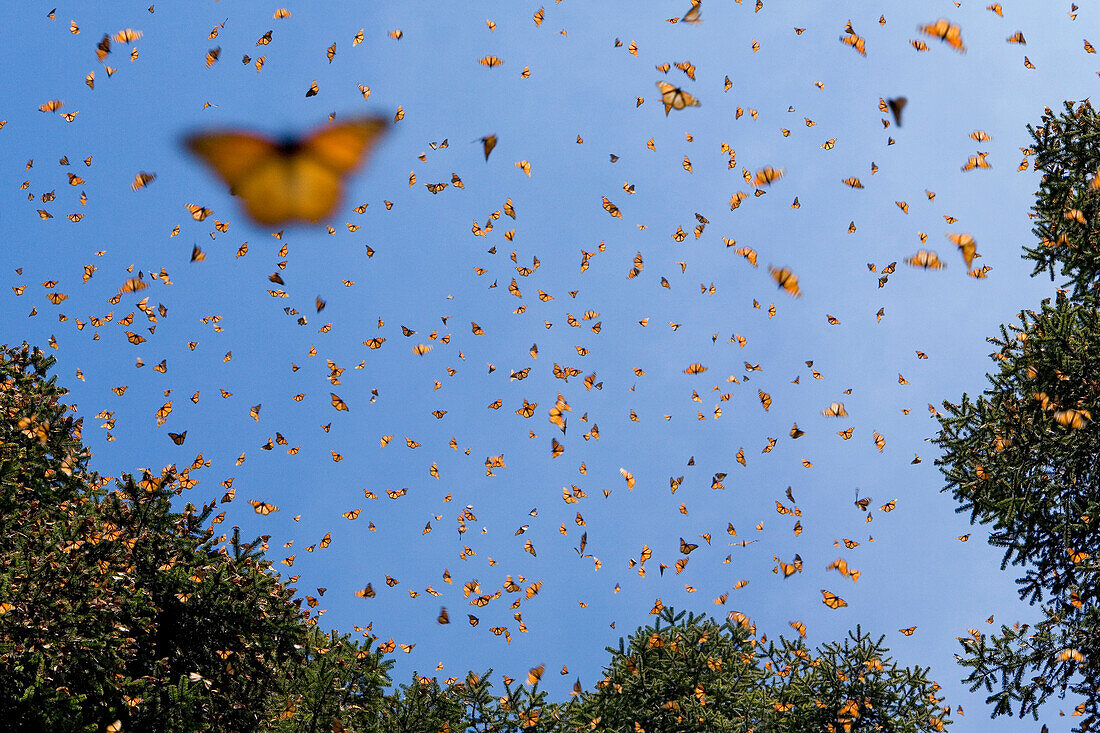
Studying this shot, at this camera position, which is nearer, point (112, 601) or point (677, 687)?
point (112, 601)

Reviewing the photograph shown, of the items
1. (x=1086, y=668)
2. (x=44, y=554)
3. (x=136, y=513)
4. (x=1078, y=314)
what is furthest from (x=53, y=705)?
(x=1078, y=314)

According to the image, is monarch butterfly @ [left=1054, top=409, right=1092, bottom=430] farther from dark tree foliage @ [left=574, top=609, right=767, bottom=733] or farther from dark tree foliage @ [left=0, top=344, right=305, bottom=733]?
dark tree foliage @ [left=0, top=344, right=305, bottom=733]

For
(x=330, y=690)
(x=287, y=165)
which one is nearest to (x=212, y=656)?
(x=330, y=690)

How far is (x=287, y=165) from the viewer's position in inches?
109

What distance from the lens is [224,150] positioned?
2596mm

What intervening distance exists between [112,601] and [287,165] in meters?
10.7

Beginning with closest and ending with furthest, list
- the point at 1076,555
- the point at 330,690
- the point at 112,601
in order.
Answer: the point at 112,601 → the point at 1076,555 → the point at 330,690

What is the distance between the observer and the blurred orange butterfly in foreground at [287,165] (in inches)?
102

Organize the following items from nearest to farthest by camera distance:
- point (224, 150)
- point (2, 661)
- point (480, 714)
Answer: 1. point (224, 150)
2. point (2, 661)
3. point (480, 714)

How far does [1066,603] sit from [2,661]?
16113 mm

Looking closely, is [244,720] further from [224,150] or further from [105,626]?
[224,150]

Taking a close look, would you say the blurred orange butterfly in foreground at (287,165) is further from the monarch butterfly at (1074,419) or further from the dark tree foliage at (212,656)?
the monarch butterfly at (1074,419)

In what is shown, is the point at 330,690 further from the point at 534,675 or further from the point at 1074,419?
the point at 1074,419

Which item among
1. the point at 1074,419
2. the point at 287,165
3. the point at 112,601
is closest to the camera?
the point at 287,165
